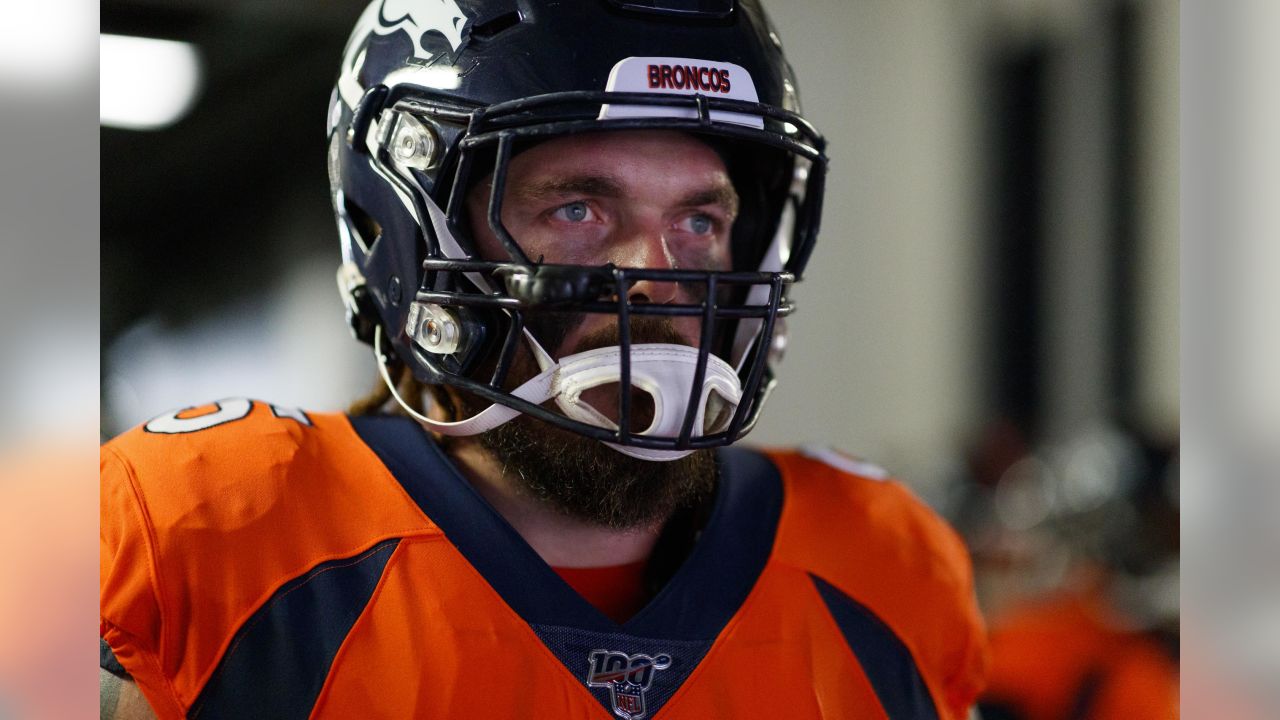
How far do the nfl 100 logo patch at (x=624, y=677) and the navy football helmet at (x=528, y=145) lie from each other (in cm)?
18

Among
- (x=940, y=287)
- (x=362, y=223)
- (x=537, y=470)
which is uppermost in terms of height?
(x=362, y=223)

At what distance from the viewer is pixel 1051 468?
383 cm

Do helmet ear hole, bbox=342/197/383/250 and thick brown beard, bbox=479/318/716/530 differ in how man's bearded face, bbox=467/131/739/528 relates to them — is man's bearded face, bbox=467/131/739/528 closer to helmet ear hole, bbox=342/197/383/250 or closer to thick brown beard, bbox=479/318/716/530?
thick brown beard, bbox=479/318/716/530

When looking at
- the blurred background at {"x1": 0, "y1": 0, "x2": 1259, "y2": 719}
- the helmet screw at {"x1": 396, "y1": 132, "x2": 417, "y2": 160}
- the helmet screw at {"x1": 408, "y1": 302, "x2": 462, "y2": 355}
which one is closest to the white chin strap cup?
the helmet screw at {"x1": 408, "y1": 302, "x2": 462, "y2": 355}

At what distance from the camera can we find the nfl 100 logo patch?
981 millimetres

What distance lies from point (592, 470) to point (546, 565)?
0.33 feet

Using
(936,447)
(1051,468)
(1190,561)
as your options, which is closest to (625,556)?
(1190,561)

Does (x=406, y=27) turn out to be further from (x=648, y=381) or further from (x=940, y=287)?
(x=940, y=287)

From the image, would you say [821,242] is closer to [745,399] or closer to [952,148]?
[952,148]

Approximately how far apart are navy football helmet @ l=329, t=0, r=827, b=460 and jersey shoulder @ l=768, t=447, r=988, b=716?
0.14 m

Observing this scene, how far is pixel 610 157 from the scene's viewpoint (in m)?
1.09

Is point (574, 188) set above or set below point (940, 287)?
above

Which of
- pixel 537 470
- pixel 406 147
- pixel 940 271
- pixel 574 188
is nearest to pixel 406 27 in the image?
pixel 406 147

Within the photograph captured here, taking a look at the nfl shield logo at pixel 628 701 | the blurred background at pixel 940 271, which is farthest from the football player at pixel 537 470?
the blurred background at pixel 940 271
